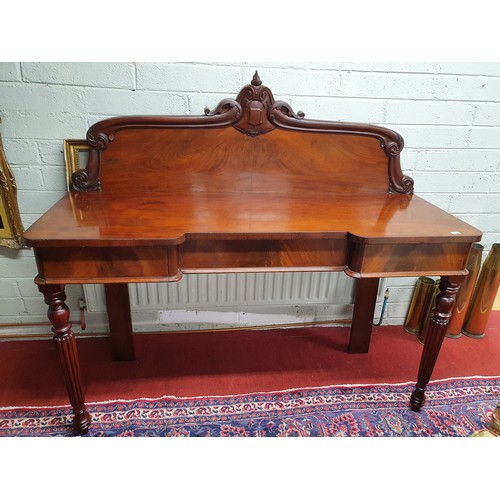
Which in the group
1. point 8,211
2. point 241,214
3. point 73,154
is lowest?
point 8,211

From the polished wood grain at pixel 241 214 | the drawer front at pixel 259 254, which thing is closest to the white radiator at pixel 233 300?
the polished wood grain at pixel 241 214

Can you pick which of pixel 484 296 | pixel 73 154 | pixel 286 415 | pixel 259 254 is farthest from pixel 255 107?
pixel 484 296

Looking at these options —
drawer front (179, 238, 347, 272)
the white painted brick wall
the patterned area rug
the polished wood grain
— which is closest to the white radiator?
the polished wood grain

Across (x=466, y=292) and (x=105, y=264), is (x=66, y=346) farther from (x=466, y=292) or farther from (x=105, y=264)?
(x=466, y=292)

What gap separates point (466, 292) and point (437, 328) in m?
0.70

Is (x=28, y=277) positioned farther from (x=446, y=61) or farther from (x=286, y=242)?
(x=446, y=61)

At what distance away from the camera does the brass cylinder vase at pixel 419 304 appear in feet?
6.04

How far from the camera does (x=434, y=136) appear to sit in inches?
62.4

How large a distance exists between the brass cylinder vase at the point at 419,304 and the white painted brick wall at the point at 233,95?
1.38 feet

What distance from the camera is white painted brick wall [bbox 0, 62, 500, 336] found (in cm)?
136

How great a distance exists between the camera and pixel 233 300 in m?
1.76

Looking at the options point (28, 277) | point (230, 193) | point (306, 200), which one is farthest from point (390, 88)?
point (28, 277)

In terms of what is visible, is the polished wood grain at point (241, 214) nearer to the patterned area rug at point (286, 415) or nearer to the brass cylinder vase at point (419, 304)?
the patterned area rug at point (286, 415)

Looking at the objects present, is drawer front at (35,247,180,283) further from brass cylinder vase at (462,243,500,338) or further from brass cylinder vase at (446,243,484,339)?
brass cylinder vase at (462,243,500,338)
